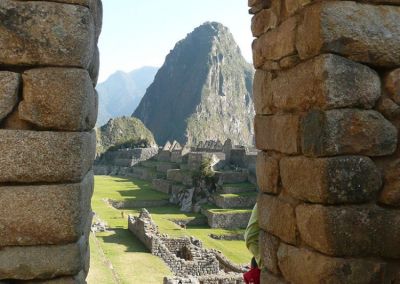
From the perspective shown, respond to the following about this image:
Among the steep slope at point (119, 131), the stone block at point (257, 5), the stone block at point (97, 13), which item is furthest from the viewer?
the steep slope at point (119, 131)

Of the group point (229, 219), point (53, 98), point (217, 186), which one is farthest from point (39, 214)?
point (217, 186)

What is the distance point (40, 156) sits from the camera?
3.22 m

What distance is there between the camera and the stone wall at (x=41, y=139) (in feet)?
10.5

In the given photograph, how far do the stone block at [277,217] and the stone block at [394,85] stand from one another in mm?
1062

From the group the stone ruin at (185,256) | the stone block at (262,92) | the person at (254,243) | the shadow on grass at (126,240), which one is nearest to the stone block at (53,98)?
the stone block at (262,92)

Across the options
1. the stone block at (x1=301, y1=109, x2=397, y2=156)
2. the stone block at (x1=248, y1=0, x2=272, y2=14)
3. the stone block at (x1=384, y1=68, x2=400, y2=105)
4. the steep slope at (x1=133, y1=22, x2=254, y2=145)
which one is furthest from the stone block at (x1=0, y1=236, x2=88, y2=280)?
the steep slope at (x1=133, y1=22, x2=254, y2=145)

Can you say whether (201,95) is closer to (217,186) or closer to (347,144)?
(217,186)

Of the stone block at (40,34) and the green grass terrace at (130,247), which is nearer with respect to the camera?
the stone block at (40,34)

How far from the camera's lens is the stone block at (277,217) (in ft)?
12.2

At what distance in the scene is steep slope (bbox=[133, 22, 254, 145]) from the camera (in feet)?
532

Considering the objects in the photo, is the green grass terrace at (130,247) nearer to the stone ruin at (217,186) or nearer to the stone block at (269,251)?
the stone ruin at (217,186)

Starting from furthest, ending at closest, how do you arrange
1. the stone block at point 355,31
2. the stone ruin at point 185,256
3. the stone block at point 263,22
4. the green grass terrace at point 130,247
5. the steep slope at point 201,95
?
the steep slope at point 201,95
the stone ruin at point 185,256
the green grass terrace at point 130,247
the stone block at point 263,22
the stone block at point 355,31

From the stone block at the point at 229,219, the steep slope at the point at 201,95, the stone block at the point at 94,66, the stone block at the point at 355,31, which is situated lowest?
the stone block at the point at 229,219

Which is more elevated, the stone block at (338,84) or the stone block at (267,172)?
the stone block at (338,84)
